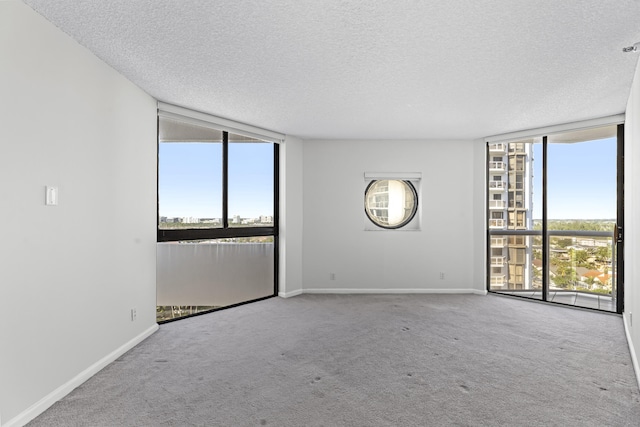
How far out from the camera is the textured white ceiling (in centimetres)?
207

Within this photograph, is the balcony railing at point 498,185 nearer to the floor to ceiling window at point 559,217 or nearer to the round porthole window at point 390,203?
the floor to ceiling window at point 559,217

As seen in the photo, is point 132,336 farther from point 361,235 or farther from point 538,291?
point 538,291

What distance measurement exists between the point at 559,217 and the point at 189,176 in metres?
4.84

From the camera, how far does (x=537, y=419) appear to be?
6.91ft

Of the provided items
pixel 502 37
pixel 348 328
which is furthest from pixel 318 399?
pixel 502 37

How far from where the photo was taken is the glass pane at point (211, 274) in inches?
165

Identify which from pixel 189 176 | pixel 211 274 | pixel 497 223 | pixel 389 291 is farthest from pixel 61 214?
pixel 497 223

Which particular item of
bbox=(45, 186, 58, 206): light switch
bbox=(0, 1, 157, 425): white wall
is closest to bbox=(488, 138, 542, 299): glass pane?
bbox=(0, 1, 157, 425): white wall

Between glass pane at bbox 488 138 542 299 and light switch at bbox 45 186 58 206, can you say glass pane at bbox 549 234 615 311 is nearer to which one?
glass pane at bbox 488 138 542 299

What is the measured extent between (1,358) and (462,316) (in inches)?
161

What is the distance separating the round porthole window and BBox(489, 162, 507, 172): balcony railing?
1.20 m

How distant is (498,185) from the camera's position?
558cm

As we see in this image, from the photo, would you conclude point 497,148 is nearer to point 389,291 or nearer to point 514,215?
point 514,215

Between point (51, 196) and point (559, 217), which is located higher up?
point (51, 196)
